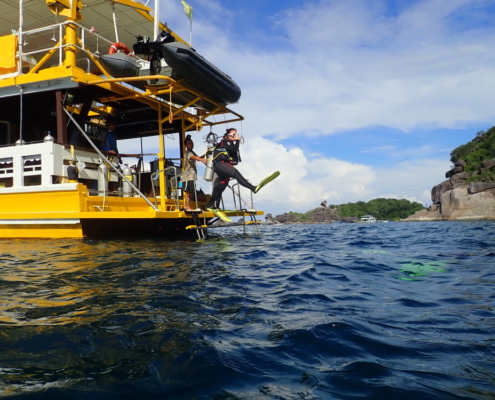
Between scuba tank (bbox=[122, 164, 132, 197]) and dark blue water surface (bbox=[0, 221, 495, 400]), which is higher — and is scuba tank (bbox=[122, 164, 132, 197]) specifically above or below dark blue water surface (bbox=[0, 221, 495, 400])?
above

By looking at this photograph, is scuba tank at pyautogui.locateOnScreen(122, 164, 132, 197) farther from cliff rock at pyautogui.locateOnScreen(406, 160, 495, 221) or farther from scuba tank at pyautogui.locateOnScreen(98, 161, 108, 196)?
cliff rock at pyautogui.locateOnScreen(406, 160, 495, 221)

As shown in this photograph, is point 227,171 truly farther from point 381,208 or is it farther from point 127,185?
point 381,208

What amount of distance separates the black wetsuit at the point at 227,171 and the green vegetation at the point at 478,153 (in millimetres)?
47016

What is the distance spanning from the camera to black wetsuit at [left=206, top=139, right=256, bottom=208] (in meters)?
8.95

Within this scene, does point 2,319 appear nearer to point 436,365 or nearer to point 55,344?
point 55,344

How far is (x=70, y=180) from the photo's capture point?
7.81m

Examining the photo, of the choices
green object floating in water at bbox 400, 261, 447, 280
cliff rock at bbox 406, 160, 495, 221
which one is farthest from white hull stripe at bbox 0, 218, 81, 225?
cliff rock at bbox 406, 160, 495, 221

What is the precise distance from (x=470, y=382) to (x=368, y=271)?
294cm

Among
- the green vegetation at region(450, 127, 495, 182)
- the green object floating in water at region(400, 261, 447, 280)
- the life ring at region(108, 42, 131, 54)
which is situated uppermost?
the green vegetation at region(450, 127, 495, 182)

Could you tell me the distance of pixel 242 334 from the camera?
88.7 inches

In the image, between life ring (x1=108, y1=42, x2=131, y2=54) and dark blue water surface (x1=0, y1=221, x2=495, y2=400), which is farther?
life ring (x1=108, y1=42, x2=131, y2=54)

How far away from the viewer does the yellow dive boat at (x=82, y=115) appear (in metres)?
7.64

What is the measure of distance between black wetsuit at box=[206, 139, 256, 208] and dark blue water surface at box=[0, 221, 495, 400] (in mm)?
4808

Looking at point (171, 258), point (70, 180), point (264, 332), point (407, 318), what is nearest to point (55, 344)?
point (264, 332)
